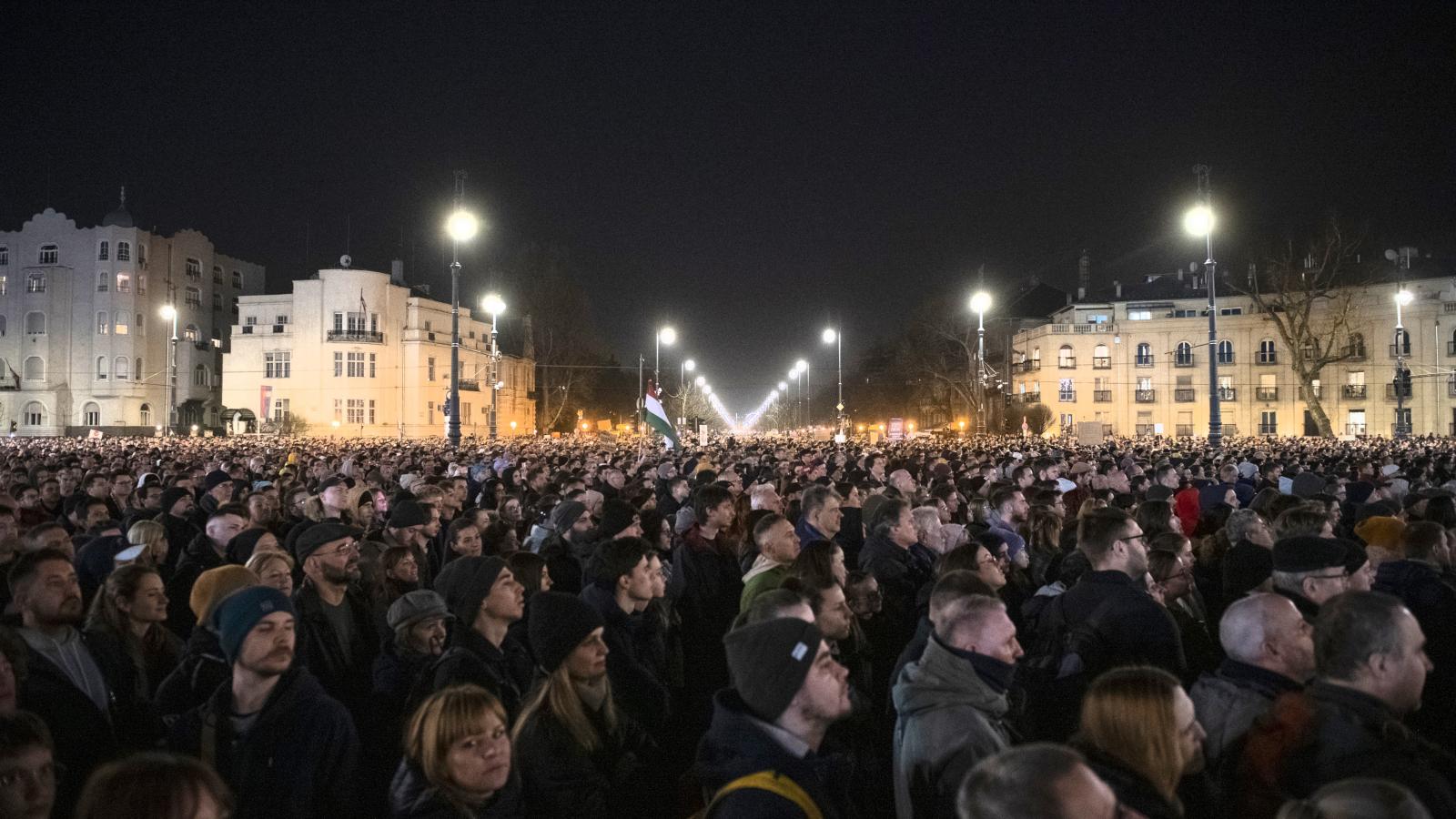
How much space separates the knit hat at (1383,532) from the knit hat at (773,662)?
16.8 feet

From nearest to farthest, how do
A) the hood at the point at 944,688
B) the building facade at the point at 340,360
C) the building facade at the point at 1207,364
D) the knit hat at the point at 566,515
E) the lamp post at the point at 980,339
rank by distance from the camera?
1. the hood at the point at 944,688
2. the knit hat at the point at 566,515
3. the lamp post at the point at 980,339
4. the building facade at the point at 1207,364
5. the building facade at the point at 340,360

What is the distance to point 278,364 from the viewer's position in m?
72.0

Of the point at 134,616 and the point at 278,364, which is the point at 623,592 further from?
the point at 278,364

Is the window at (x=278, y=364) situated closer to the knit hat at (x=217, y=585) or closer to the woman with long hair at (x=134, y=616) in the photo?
the woman with long hair at (x=134, y=616)

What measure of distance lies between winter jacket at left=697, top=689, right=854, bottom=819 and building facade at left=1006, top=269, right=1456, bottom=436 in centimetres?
6351

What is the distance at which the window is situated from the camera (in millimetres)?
71688

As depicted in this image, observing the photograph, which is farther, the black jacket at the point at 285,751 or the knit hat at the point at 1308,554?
the knit hat at the point at 1308,554

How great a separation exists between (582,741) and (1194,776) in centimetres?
242

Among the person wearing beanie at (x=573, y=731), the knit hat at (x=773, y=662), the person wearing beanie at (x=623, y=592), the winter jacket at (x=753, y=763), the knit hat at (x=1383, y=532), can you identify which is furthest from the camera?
the knit hat at (x=1383, y=532)

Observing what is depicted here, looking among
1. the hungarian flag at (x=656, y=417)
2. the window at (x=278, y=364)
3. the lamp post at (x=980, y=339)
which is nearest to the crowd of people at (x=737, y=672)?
the hungarian flag at (x=656, y=417)

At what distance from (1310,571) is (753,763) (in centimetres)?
366

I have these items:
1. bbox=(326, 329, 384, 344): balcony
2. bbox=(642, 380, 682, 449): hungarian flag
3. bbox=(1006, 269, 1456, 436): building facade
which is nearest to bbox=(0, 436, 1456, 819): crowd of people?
bbox=(642, 380, 682, 449): hungarian flag

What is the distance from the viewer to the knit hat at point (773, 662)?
3.23 m

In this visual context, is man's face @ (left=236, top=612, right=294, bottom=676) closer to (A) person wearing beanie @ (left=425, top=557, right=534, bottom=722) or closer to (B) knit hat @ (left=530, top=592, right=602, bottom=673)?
(A) person wearing beanie @ (left=425, top=557, right=534, bottom=722)
